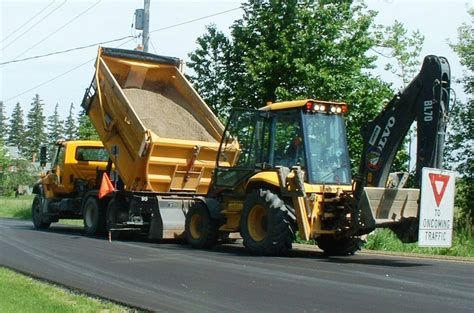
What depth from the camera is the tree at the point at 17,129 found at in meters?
121

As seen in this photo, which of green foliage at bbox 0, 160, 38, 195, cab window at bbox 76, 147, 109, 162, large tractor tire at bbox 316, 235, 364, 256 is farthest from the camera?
green foliage at bbox 0, 160, 38, 195

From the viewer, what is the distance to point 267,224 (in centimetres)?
1415

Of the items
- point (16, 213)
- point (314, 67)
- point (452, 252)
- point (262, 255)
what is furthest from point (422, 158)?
point (16, 213)

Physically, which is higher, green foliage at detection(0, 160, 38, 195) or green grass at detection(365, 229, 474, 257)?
green foliage at detection(0, 160, 38, 195)

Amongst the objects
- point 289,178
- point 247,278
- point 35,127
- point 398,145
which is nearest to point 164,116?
point 289,178

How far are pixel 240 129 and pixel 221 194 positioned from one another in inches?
64.8

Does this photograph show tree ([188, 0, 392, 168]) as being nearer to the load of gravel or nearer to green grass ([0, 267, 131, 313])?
the load of gravel

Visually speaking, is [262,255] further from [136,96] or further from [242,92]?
[242,92]

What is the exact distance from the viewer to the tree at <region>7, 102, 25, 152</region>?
A: 121250mm

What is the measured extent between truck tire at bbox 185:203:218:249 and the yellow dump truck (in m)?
0.03

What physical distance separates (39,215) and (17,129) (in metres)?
105

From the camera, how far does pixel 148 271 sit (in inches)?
461

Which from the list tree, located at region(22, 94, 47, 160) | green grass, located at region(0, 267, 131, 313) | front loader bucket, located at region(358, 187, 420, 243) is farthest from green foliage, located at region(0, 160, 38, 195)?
green grass, located at region(0, 267, 131, 313)

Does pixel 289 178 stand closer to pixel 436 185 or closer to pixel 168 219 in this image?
pixel 436 185
